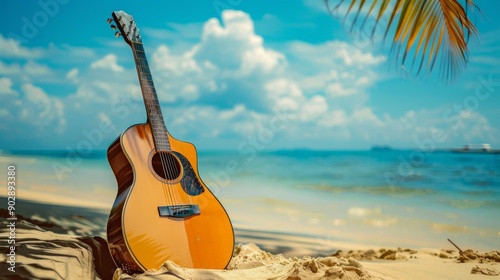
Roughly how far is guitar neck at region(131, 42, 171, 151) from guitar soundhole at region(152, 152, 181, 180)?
0.04 meters

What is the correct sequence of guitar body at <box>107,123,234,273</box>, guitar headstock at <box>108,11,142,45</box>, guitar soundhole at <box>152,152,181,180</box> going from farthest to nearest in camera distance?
1. guitar headstock at <box>108,11,142,45</box>
2. guitar soundhole at <box>152,152,181,180</box>
3. guitar body at <box>107,123,234,273</box>

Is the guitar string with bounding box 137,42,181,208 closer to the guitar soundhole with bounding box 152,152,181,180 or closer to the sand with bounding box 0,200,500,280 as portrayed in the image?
the guitar soundhole with bounding box 152,152,181,180

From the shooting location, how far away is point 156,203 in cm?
234

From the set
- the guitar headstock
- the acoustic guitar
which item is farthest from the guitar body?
the guitar headstock

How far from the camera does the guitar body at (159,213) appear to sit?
221 cm

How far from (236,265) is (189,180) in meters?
0.51

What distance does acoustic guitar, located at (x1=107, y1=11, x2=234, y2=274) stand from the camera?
2.22 m

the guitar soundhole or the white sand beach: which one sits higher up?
the guitar soundhole

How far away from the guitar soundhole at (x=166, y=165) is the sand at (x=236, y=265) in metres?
0.46

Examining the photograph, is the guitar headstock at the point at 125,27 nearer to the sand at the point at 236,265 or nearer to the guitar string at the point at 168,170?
the guitar string at the point at 168,170

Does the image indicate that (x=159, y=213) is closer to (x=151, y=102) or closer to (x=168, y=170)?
(x=168, y=170)

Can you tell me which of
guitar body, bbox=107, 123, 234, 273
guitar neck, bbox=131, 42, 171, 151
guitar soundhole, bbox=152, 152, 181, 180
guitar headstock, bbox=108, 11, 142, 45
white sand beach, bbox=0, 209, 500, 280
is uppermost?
guitar headstock, bbox=108, 11, 142, 45

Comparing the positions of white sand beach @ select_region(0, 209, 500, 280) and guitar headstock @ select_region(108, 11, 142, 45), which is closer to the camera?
white sand beach @ select_region(0, 209, 500, 280)

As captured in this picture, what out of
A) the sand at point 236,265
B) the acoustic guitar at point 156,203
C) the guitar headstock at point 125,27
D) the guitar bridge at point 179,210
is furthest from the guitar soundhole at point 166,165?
the guitar headstock at point 125,27
